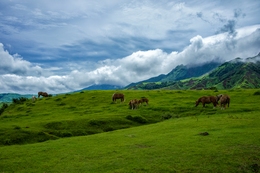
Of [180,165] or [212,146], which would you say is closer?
[180,165]

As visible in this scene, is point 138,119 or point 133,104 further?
point 133,104

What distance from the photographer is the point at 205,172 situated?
1120 centimetres

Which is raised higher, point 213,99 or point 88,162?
point 213,99

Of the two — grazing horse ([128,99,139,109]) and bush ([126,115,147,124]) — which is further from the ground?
grazing horse ([128,99,139,109])

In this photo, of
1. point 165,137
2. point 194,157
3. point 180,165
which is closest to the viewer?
point 180,165

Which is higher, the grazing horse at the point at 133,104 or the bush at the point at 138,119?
the grazing horse at the point at 133,104

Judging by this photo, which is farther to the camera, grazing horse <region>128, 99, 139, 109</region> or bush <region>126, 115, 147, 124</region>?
grazing horse <region>128, 99, 139, 109</region>

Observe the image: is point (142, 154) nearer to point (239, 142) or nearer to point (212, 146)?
point (212, 146)

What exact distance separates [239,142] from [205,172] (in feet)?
17.4

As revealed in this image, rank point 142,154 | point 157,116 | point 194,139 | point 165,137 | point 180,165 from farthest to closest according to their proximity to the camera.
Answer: point 157,116
point 165,137
point 194,139
point 142,154
point 180,165

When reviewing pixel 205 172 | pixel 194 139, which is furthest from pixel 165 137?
pixel 205 172

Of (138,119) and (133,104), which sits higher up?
(133,104)

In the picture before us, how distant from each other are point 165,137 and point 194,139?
8.58 feet

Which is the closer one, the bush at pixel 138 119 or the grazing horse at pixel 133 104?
the bush at pixel 138 119
